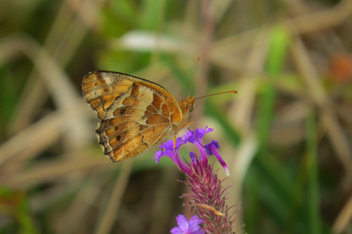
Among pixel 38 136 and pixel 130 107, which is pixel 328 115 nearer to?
pixel 130 107

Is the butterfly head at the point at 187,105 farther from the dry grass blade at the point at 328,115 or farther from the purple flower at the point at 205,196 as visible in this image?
the dry grass blade at the point at 328,115

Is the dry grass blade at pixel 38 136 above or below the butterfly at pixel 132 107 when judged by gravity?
above

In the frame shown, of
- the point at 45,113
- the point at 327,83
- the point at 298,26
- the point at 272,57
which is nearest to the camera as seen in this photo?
the point at 272,57

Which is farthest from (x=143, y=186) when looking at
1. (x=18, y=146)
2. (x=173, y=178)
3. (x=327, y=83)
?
(x=327, y=83)

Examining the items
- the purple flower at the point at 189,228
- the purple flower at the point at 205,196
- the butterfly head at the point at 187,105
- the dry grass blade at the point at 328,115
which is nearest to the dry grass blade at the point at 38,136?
the butterfly head at the point at 187,105

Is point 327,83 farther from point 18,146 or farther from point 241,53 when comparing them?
point 18,146

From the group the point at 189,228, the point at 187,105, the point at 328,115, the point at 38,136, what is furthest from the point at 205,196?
the point at 38,136

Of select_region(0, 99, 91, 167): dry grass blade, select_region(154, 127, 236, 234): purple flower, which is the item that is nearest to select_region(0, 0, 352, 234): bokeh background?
select_region(0, 99, 91, 167): dry grass blade
